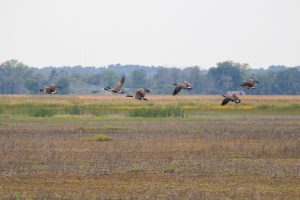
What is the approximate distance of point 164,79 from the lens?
119938 millimetres

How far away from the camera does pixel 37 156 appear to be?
27562mm

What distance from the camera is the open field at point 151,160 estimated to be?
19781 mm

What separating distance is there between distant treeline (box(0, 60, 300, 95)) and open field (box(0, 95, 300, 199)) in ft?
85.2

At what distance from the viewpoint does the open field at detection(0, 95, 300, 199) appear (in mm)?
19781

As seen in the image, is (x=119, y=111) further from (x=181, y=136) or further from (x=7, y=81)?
(x=7, y=81)

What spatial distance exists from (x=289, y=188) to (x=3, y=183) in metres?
6.94

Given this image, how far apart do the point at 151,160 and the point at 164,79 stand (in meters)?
93.6

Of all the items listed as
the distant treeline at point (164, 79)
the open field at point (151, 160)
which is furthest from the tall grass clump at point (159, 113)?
the distant treeline at point (164, 79)

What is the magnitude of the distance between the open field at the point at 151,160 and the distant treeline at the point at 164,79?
25966 mm

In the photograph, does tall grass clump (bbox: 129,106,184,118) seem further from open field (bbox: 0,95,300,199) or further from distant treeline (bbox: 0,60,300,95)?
distant treeline (bbox: 0,60,300,95)

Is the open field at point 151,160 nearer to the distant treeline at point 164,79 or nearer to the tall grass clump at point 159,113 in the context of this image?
the tall grass clump at point 159,113

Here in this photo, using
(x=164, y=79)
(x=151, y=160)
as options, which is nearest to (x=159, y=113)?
(x=151, y=160)

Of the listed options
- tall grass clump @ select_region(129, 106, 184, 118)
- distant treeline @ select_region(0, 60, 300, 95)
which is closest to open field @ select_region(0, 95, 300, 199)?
tall grass clump @ select_region(129, 106, 184, 118)

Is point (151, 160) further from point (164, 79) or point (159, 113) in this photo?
point (164, 79)
